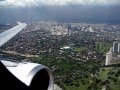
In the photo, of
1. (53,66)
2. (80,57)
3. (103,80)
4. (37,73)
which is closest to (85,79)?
(103,80)

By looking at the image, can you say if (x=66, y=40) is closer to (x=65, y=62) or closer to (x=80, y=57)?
(x=80, y=57)

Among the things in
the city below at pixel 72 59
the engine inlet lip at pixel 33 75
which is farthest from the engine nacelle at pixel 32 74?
the city below at pixel 72 59

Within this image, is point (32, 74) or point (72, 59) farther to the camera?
point (72, 59)

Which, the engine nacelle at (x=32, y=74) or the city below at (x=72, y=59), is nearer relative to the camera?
the engine nacelle at (x=32, y=74)

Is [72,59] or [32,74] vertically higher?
[32,74]

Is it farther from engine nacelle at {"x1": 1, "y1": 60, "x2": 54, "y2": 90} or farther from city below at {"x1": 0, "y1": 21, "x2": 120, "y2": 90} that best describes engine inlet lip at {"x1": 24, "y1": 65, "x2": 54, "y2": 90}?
city below at {"x1": 0, "y1": 21, "x2": 120, "y2": 90}

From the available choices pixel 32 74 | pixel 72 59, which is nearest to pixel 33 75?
pixel 32 74

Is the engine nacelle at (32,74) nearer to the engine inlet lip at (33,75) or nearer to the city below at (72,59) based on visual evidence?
the engine inlet lip at (33,75)

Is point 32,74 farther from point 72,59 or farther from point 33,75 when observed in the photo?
point 72,59

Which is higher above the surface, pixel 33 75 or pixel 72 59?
pixel 33 75
